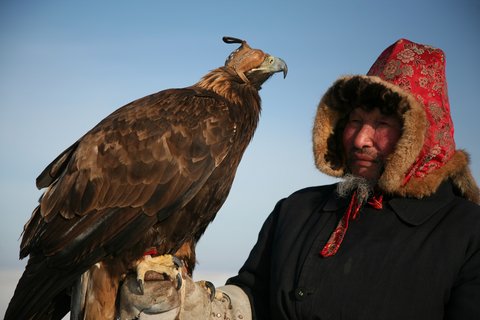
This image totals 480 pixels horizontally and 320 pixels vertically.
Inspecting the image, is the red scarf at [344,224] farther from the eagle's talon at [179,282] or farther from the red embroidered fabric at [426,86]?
the eagle's talon at [179,282]

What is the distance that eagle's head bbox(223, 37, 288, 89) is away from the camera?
15.6 feet

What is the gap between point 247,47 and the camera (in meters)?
4.83

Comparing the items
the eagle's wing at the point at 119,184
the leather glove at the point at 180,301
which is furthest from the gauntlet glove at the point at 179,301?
the eagle's wing at the point at 119,184

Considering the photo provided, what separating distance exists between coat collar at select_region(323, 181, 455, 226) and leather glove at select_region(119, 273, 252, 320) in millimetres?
1321

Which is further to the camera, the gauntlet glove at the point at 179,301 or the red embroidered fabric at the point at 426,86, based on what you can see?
the gauntlet glove at the point at 179,301

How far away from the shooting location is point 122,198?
3840mm

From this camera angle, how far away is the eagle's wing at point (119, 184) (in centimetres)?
364

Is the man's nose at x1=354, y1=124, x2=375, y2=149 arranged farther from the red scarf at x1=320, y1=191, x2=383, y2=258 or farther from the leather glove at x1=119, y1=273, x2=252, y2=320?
the leather glove at x1=119, y1=273, x2=252, y2=320

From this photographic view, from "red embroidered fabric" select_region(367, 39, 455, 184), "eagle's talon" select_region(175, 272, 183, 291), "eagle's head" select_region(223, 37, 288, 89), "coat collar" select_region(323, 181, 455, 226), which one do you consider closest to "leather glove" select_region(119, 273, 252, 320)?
"eagle's talon" select_region(175, 272, 183, 291)

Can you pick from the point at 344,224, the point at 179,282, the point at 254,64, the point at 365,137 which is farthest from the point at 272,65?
the point at 179,282

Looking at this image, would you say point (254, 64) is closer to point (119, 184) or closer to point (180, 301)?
point (119, 184)

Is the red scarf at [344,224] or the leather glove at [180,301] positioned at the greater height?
the red scarf at [344,224]

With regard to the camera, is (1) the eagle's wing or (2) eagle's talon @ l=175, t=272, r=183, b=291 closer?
(1) the eagle's wing

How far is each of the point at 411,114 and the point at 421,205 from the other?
0.61m
